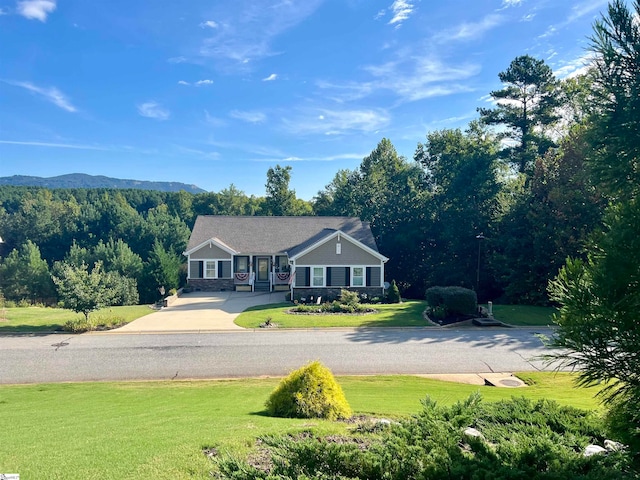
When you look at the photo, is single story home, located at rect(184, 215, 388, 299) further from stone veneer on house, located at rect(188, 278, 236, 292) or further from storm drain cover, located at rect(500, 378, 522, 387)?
storm drain cover, located at rect(500, 378, 522, 387)

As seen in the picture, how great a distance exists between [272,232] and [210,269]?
6322mm

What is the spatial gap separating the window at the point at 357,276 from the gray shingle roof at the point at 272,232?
302 cm

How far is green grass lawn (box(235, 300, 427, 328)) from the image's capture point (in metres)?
20.4

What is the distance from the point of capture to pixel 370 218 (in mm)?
40406

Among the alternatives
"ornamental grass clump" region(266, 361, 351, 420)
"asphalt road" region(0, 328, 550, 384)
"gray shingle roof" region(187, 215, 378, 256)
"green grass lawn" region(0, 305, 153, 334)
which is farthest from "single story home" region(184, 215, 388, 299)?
"ornamental grass clump" region(266, 361, 351, 420)

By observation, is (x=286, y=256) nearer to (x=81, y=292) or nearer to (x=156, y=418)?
(x=81, y=292)

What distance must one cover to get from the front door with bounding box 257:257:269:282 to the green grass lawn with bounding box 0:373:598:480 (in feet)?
73.5

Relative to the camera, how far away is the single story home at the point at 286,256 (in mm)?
29359

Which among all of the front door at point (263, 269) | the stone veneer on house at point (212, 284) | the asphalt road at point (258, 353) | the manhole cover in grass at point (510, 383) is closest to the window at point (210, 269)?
the stone veneer on house at point (212, 284)

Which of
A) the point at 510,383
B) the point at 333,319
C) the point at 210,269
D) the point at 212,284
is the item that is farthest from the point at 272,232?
the point at 510,383

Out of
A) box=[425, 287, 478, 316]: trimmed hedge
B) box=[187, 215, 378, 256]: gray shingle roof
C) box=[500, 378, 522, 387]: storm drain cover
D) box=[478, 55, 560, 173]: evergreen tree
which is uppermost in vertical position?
box=[478, 55, 560, 173]: evergreen tree

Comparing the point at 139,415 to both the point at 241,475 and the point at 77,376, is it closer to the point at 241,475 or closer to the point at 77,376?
the point at 241,475

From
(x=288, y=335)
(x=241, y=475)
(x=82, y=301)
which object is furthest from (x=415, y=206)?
(x=241, y=475)

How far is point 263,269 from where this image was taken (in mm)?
34406
